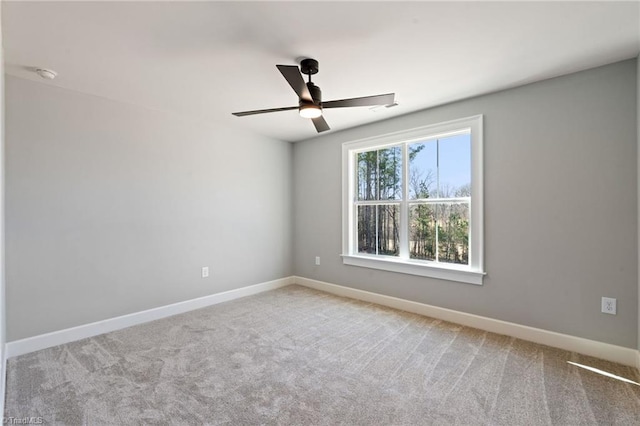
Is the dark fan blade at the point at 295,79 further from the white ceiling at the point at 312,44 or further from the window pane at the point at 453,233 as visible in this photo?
the window pane at the point at 453,233

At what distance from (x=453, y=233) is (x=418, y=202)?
1.81 feet

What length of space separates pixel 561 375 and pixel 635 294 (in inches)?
35.9

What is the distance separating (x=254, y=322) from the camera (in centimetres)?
330

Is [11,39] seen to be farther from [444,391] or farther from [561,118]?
[561,118]

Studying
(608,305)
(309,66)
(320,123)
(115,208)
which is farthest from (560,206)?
(115,208)

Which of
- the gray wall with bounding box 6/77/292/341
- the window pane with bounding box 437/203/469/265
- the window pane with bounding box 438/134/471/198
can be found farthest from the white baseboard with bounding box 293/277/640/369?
the gray wall with bounding box 6/77/292/341

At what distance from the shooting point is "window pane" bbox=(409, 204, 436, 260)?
11.8 feet

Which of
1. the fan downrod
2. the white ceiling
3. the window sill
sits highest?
the white ceiling

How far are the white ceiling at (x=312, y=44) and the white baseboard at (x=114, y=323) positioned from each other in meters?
2.32

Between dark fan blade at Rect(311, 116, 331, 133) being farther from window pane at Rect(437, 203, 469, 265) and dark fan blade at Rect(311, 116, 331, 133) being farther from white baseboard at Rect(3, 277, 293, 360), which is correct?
white baseboard at Rect(3, 277, 293, 360)

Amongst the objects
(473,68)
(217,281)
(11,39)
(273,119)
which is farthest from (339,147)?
(11,39)

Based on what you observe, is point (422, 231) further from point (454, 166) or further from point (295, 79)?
point (295, 79)

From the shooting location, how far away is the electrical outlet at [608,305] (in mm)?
2447

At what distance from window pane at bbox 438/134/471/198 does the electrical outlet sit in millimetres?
1440
